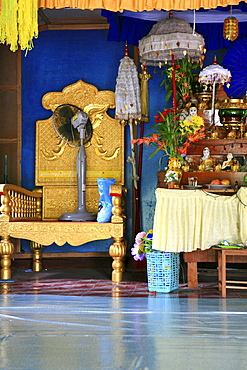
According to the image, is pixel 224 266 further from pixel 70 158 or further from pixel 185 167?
pixel 70 158

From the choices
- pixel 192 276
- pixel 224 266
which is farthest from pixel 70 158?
pixel 224 266

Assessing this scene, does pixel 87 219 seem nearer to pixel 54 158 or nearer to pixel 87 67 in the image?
pixel 54 158

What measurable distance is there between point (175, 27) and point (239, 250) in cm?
251

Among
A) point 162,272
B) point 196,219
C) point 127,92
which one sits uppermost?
point 127,92

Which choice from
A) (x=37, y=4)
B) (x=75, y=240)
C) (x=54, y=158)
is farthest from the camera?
(x=54, y=158)

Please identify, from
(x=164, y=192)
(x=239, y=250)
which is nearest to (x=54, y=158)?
(x=164, y=192)

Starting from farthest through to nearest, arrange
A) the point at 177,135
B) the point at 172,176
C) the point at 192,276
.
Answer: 1. the point at 177,135
2. the point at 172,176
3. the point at 192,276

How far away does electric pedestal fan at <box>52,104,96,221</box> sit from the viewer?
621 cm

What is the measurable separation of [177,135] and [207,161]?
45 cm

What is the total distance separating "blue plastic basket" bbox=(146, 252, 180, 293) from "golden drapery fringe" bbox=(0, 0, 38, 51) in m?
2.40

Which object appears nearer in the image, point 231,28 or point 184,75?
point 231,28

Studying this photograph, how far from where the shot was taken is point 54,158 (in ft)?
22.1

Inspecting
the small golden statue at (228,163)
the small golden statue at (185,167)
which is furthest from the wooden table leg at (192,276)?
the small golden statue at (228,163)

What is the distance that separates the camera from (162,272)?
5133 mm
